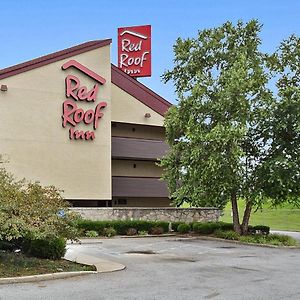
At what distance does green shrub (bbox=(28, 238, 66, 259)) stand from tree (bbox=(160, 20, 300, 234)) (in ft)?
35.0

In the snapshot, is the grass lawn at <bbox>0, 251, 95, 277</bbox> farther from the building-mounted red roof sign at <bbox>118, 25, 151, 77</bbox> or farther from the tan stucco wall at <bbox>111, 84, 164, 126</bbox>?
the building-mounted red roof sign at <bbox>118, 25, 151, 77</bbox>

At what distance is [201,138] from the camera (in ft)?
84.0

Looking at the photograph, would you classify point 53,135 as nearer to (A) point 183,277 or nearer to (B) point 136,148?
(B) point 136,148

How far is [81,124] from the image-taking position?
34.5m

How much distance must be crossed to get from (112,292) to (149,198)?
2988 cm

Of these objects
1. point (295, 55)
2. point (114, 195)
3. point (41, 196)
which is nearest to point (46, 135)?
point (114, 195)

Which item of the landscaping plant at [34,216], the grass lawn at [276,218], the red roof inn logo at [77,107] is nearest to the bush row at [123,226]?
the red roof inn logo at [77,107]

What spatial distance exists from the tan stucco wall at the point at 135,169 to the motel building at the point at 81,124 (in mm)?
75

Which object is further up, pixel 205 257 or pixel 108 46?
pixel 108 46

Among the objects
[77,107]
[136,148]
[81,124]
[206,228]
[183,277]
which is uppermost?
[77,107]

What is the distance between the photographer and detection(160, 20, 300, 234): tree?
25.1 metres

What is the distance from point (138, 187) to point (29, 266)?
24.5 m

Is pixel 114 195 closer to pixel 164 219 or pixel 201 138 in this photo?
pixel 164 219

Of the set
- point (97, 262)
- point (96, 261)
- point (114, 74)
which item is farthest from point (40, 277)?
point (114, 74)
